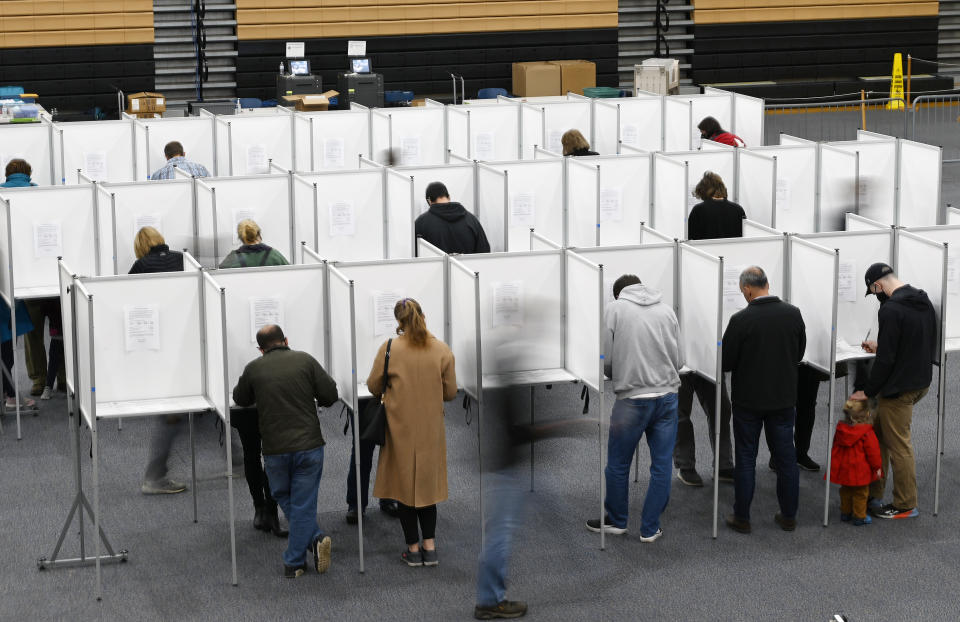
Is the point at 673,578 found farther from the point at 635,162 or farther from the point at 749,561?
the point at 635,162

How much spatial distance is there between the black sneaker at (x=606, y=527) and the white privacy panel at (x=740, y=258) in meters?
1.25

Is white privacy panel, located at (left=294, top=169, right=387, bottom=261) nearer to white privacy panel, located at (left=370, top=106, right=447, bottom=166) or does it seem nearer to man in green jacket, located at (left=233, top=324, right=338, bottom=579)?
white privacy panel, located at (left=370, top=106, right=447, bottom=166)

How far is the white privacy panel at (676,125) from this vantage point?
1311cm

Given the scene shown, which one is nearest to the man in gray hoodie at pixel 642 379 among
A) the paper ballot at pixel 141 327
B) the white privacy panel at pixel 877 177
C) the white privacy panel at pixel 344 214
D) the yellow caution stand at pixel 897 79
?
the paper ballot at pixel 141 327

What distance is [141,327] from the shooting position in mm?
6441

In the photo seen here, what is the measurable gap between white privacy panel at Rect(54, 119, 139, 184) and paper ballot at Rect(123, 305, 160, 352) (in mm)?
5310

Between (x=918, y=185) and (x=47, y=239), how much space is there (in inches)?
263

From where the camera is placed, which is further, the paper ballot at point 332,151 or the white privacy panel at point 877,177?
the paper ballot at point 332,151

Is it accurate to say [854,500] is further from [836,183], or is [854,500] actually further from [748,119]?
[748,119]

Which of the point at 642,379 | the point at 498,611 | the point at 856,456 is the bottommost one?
the point at 498,611

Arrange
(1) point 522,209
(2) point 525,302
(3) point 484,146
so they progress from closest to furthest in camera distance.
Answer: (2) point 525,302, (1) point 522,209, (3) point 484,146

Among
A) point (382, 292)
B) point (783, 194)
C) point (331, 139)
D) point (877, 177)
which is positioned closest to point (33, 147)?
point (331, 139)

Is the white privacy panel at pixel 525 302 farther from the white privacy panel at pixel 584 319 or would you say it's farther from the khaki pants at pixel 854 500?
the khaki pants at pixel 854 500

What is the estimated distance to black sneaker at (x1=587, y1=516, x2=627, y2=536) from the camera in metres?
6.66
